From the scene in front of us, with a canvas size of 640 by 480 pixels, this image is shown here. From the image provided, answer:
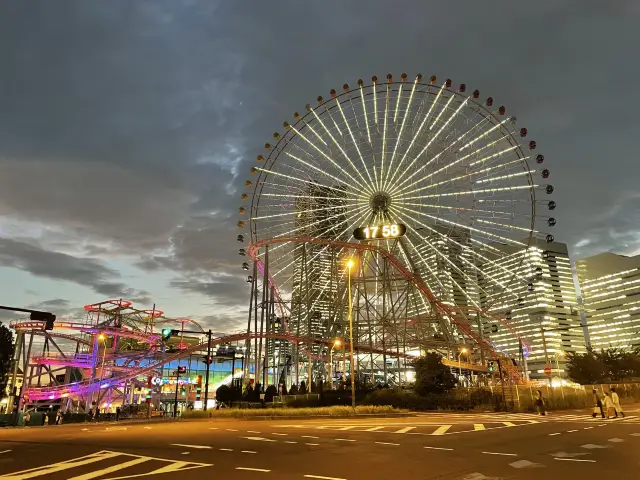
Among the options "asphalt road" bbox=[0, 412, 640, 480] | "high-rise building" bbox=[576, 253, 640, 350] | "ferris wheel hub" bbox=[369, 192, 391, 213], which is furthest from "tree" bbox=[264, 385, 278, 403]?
"high-rise building" bbox=[576, 253, 640, 350]

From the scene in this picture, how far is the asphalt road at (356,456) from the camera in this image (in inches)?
354

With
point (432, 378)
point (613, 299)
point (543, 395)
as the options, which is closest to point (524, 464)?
point (432, 378)

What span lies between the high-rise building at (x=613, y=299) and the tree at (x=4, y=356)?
17414 centimetres

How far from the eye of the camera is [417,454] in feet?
36.8

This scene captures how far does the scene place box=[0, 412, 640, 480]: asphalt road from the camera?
8984 millimetres

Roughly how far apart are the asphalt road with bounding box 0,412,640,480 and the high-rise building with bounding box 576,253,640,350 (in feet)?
575

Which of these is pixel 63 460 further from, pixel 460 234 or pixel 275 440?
pixel 460 234

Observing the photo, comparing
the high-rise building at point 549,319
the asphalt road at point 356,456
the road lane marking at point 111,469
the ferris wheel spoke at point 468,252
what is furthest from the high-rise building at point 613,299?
the road lane marking at point 111,469

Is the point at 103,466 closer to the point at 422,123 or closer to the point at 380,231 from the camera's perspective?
the point at 380,231

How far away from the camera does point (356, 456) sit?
1109 centimetres

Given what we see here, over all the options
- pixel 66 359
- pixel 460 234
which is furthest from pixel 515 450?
pixel 66 359

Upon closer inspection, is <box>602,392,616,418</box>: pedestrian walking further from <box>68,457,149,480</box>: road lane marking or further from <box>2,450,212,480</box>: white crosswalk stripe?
<box>68,457,149,480</box>: road lane marking

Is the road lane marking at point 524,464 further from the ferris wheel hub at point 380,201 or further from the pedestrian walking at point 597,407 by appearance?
the ferris wheel hub at point 380,201

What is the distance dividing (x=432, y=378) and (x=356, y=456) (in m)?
24.5
